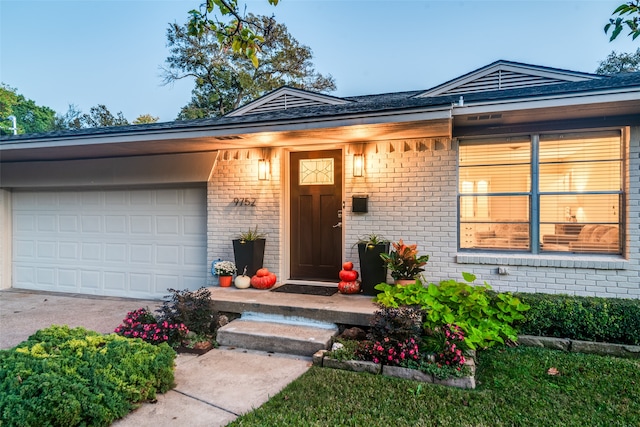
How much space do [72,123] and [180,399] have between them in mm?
34930

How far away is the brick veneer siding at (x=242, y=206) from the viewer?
19.7ft

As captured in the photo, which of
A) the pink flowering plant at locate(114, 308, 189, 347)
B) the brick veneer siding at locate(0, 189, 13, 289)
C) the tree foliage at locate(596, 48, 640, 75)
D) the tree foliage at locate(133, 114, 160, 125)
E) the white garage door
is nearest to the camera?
the pink flowering plant at locate(114, 308, 189, 347)

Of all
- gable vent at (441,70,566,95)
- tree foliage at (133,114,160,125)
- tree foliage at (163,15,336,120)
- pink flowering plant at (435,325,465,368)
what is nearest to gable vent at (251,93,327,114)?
gable vent at (441,70,566,95)

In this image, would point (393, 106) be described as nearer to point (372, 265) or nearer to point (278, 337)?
point (372, 265)

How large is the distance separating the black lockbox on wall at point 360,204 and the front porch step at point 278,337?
→ 5.88 ft

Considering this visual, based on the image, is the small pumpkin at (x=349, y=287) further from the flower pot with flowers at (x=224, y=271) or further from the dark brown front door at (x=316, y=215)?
the flower pot with flowers at (x=224, y=271)

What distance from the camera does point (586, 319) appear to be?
13.5 ft

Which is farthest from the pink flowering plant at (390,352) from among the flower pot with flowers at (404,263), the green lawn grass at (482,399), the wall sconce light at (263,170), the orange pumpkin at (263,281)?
the wall sconce light at (263,170)

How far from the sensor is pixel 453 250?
5.25 metres

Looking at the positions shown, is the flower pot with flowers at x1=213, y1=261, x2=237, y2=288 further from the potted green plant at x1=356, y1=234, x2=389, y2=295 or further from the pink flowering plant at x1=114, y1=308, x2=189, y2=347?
the potted green plant at x1=356, y1=234, x2=389, y2=295

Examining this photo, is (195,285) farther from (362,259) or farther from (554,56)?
(554,56)

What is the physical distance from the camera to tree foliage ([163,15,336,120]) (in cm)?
1930

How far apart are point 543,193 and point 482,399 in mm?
3105

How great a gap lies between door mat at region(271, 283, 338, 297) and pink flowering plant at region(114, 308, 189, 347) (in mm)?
1543
